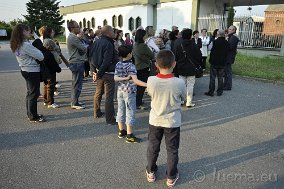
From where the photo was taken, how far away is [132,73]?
14.9ft

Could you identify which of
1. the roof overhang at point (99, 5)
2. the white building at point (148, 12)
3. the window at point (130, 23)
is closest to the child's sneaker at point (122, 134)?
the white building at point (148, 12)

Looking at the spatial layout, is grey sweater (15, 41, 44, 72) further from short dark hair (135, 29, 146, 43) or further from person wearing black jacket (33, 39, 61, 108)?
short dark hair (135, 29, 146, 43)

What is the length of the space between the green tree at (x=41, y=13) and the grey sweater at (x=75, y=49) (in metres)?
48.2

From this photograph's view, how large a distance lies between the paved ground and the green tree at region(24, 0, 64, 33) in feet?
159

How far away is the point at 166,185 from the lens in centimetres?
352

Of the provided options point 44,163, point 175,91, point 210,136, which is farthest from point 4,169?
point 210,136

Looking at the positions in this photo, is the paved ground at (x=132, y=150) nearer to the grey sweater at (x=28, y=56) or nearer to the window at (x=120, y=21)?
the grey sweater at (x=28, y=56)

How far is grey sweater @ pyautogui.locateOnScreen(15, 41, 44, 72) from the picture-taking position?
5.19 metres

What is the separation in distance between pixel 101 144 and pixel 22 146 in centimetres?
134

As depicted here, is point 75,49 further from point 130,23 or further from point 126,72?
A: point 130,23

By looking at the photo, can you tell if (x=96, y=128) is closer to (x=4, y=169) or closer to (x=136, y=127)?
(x=136, y=127)

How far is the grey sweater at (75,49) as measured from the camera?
19.9ft

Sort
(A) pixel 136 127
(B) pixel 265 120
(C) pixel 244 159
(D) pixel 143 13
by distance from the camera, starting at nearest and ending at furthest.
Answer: (C) pixel 244 159 → (A) pixel 136 127 → (B) pixel 265 120 → (D) pixel 143 13

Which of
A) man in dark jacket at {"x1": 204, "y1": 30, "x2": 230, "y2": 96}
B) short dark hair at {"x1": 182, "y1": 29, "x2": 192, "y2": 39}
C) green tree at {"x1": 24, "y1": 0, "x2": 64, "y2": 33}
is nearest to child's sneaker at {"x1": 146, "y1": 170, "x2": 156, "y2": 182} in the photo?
short dark hair at {"x1": 182, "y1": 29, "x2": 192, "y2": 39}
